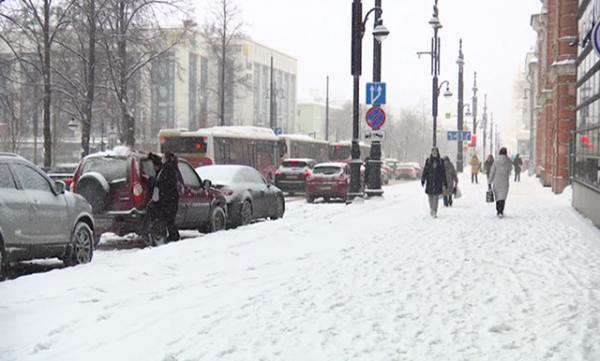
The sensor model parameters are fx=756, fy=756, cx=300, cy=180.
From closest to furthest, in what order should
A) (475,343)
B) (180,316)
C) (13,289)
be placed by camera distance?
1. (475,343)
2. (180,316)
3. (13,289)

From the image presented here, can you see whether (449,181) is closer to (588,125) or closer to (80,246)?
(588,125)

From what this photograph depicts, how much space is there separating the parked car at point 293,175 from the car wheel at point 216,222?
1411cm

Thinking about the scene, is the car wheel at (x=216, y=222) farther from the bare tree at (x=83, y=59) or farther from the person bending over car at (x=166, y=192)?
the bare tree at (x=83, y=59)

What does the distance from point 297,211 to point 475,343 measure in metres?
15.4

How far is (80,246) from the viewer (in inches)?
412

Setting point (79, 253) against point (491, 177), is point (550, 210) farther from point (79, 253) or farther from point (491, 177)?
point (79, 253)

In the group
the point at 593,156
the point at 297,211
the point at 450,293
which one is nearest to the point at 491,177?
the point at 593,156

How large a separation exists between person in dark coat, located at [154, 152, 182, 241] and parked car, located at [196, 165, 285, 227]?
10.4 ft

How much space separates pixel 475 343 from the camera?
5.92 m

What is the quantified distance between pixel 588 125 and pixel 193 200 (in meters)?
10.4

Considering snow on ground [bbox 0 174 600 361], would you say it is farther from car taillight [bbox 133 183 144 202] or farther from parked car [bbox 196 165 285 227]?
parked car [bbox 196 165 285 227]

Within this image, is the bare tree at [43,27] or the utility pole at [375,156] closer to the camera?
the utility pole at [375,156]

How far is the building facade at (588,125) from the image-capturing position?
55.4 feet

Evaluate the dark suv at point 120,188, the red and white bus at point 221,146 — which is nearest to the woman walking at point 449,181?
the dark suv at point 120,188
